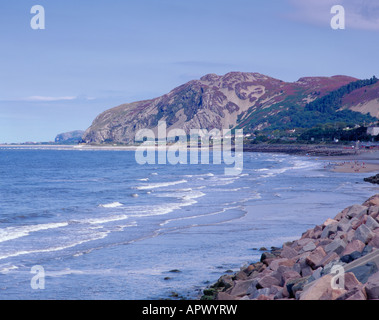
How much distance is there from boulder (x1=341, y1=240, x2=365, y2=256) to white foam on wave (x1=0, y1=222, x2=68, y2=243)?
1276 cm

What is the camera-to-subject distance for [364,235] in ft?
34.9

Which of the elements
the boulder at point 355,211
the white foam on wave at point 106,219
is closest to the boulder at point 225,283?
the boulder at point 355,211

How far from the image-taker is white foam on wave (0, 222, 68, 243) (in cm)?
1930

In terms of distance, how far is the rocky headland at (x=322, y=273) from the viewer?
735 centimetres

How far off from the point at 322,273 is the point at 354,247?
1.62 m

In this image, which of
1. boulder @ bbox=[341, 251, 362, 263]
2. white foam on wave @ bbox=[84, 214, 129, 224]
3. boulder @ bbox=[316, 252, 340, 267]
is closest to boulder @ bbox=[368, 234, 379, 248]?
boulder @ bbox=[341, 251, 362, 263]

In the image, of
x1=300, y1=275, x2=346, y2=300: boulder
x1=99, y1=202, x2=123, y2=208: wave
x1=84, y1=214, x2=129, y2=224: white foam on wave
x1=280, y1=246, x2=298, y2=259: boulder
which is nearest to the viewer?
x1=300, y1=275, x2=346, y2=300: boulder

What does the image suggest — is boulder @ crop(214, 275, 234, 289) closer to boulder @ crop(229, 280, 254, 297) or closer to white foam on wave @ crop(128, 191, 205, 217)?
boulder @ crop(229, 280, 254, 297)

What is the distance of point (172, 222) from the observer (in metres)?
22.3

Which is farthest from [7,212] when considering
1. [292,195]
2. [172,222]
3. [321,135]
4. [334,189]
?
[321,135]

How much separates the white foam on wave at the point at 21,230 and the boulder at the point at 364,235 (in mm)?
12708

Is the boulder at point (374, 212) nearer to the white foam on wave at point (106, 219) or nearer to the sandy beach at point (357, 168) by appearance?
the white foam on wave at point (106, 219)
